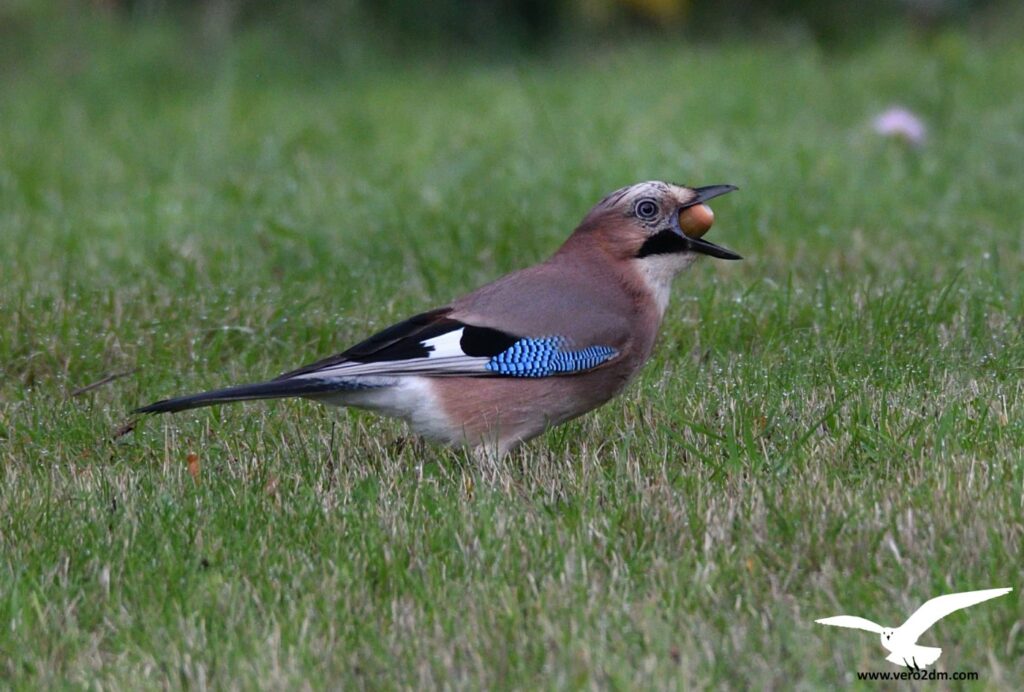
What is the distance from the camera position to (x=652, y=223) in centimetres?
492

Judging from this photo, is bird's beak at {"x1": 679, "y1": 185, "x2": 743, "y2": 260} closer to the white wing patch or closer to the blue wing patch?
the blue wing patch

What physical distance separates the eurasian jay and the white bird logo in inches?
56.6

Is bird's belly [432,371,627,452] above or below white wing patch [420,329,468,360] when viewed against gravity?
below

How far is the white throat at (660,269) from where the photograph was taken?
491 centimetres

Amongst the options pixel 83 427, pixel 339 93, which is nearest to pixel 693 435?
pixel 83 427

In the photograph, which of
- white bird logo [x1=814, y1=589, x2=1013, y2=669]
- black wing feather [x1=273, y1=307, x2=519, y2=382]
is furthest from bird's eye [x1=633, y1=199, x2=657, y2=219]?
white bird logo [x1=814, y1=589, x2=1013, y2=669]

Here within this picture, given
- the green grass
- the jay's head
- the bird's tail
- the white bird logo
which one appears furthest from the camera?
the jay's head

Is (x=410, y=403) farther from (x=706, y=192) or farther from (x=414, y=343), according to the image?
(x=706, y=192)

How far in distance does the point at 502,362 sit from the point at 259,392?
0.73 meters

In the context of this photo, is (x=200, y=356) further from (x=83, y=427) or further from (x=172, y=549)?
(x=172, y=549)

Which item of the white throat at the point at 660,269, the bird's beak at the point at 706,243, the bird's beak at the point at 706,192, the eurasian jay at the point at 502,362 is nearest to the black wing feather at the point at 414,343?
the eurasian jay at the point at 502,362

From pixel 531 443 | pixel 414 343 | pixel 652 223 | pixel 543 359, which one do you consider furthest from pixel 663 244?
pixel 414 343

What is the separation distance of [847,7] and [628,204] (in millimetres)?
7803

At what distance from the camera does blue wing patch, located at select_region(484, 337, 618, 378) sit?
4582mm
